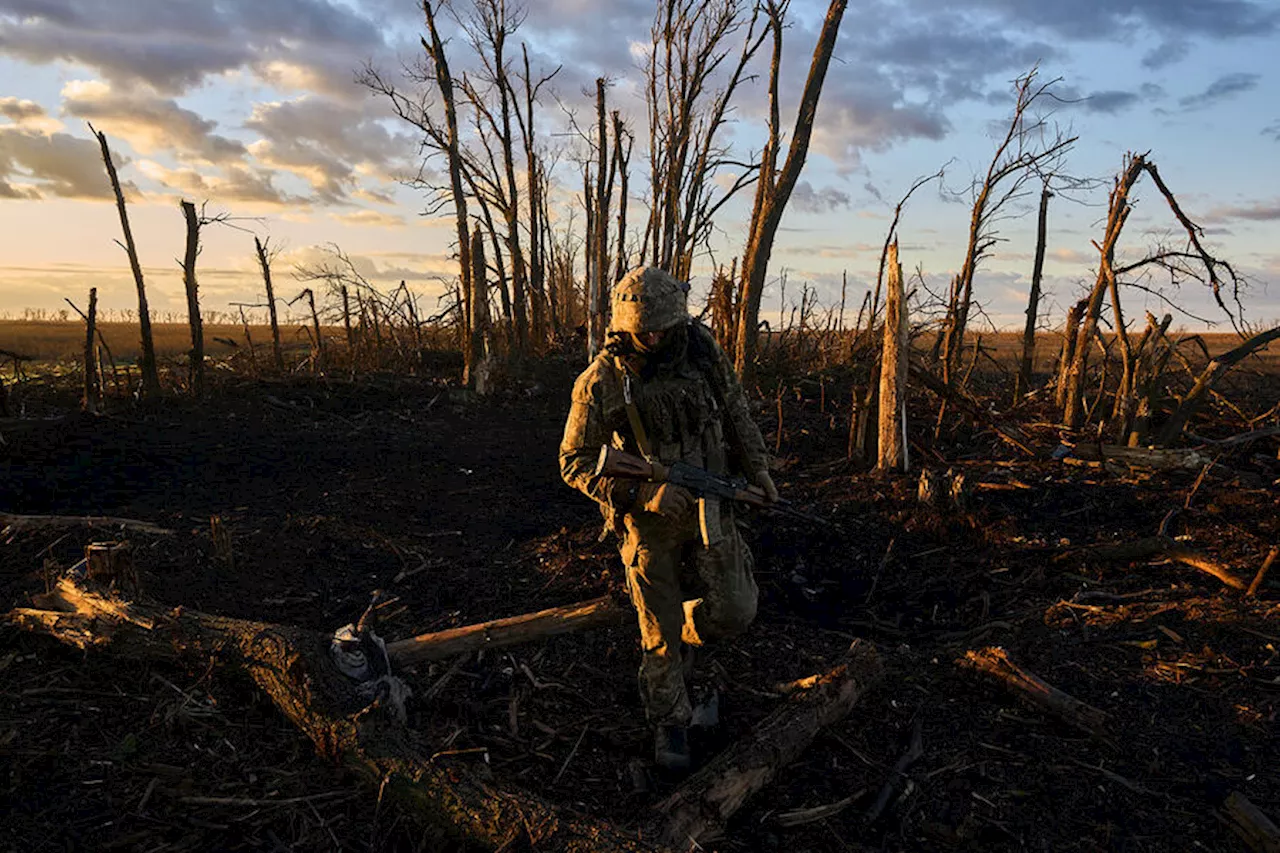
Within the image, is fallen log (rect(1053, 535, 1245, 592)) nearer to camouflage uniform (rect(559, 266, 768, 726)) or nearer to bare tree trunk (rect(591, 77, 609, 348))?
camouflage uniform (rect(559, 266, 768, 726))

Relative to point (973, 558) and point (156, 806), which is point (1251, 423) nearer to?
point (973, 558)

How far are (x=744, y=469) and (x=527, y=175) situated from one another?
17.2 m

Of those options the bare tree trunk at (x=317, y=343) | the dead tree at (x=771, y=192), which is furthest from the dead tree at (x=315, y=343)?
the dead tree at (x=771, y=192)

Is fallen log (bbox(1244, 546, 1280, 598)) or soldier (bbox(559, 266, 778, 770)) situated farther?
fallen log (bbox(1244, 546, 1280, 598))

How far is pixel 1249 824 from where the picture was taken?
10.7 ft

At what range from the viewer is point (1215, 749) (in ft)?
12.7

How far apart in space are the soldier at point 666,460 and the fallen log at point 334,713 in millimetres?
943

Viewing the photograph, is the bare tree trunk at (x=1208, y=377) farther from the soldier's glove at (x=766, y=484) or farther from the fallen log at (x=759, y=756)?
the soldier's glove at (x=766, y=484)

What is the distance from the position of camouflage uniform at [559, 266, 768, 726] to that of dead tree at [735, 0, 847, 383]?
6.54 m

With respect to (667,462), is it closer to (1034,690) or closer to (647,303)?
(647,303)

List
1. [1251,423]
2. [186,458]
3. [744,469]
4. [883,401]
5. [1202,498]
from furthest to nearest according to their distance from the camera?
1. [186,458]
2. [1251,423]
3. [883,401]
4. [1202,498]
5. [744,469]

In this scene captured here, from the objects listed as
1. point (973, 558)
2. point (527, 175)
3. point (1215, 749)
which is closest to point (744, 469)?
point (1215, 749)

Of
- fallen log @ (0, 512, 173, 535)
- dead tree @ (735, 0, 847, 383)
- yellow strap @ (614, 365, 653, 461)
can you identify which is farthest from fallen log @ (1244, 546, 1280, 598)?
fallen log @ (0, 512, 173, 535)

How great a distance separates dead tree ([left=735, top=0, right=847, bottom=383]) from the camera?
33.5 ft
